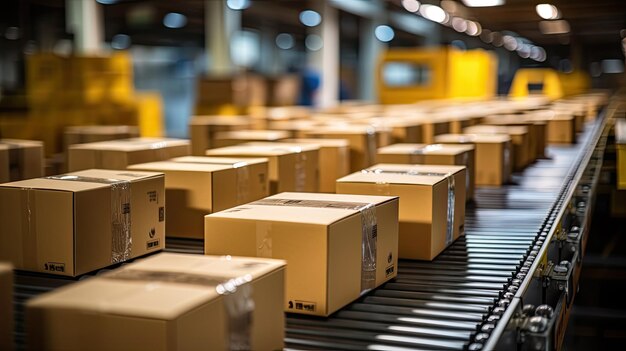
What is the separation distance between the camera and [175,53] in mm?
26797

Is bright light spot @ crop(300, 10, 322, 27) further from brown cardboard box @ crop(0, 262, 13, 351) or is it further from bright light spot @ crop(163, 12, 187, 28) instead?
brown cardboard box @ crop(0, 262, 13, 351)

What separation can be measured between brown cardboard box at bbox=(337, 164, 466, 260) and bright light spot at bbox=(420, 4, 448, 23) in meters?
11.8

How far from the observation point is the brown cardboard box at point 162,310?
1.65 m

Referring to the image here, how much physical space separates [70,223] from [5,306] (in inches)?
35.9

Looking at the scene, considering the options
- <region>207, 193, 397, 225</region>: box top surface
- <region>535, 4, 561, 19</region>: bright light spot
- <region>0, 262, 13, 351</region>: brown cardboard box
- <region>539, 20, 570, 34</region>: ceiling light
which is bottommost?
<region>0, 262, 13, 351</region>: brown cardboard box

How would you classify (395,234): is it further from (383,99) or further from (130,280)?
(383,99)

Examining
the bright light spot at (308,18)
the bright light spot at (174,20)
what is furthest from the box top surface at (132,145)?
the bright light spot at (308,18)

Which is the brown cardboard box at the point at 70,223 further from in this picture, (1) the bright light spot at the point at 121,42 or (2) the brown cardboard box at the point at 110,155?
(1) the bright light spot at the point at 121,42

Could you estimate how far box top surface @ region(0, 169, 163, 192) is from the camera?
9.48 feet

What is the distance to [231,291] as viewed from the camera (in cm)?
182

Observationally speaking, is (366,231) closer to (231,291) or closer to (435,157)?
(231,291)

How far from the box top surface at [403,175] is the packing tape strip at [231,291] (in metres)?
1.61

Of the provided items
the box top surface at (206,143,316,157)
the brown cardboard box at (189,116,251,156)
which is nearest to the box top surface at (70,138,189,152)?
the box top surface at (206,143,316,157)

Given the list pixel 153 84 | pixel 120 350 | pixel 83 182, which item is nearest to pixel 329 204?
pixel 83 182
